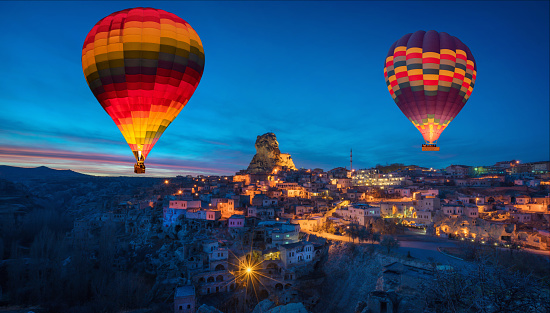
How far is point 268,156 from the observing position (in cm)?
7150

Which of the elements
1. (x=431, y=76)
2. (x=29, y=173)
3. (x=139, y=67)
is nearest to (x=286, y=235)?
(x=431, y=76)

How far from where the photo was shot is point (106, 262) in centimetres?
2600

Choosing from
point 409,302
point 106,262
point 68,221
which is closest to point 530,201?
point 409,302

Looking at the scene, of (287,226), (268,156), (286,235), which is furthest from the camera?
(268,156)

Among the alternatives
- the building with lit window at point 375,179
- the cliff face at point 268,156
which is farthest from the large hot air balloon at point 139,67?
the cliff face at point 268,156

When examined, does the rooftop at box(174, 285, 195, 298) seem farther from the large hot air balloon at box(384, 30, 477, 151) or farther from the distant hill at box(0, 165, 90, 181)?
the distant hill at box(0, 165, 90, 181)

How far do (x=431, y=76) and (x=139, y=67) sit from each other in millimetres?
13507

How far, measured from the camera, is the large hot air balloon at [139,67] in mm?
10820

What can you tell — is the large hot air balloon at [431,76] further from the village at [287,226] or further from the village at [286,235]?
the village at [287,226]

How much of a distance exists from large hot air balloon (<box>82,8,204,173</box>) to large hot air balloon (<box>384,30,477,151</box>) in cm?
1087

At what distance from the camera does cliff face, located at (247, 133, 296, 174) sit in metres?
70.2

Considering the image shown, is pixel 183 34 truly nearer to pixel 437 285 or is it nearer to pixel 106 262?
pixel 437 285

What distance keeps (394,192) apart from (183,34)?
3746cm

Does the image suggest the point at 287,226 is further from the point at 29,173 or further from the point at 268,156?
the point at 29,173
